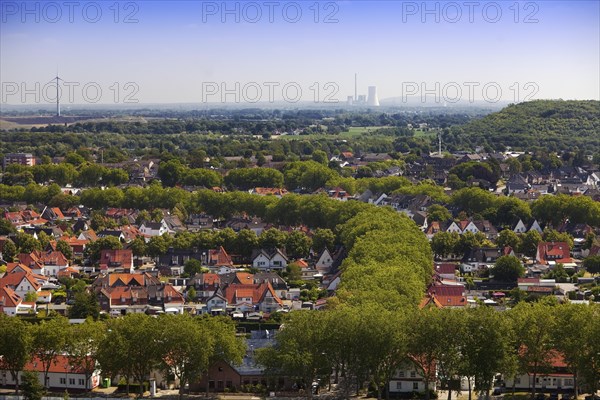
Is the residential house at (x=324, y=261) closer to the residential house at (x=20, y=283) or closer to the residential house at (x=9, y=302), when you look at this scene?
the residential house at (x=20, y=283)

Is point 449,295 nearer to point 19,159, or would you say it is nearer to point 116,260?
point 116,260

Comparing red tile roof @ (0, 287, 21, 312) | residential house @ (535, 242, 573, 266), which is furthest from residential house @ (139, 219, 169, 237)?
Result: residential house @ (535, 242, 573, 266)

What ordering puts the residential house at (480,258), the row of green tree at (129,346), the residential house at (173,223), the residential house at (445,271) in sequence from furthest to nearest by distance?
the residential house at (173,223) < the residential house at (480,258) < the residential house at (445,271) < the row of green tree at (129,346)

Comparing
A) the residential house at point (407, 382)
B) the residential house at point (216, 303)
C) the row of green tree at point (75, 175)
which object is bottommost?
the residential house at point (407, 382)

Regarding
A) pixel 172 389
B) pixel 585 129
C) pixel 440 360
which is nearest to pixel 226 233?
pixel 172 389

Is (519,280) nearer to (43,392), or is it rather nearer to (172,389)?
(172,389)

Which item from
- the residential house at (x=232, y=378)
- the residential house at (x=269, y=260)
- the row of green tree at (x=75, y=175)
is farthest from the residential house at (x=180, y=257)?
the row of green tree at (x=75, y=175)

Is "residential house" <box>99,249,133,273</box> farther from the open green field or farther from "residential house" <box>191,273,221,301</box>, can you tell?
the open green field
